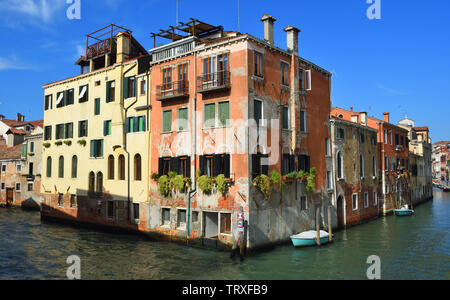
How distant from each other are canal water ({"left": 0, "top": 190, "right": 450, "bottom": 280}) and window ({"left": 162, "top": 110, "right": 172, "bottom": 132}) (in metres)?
7.31

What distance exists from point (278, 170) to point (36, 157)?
33.2 meters

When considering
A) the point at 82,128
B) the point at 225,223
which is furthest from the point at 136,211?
the point at 82,128

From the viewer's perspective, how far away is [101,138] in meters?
28.5

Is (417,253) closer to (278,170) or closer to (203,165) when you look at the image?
(278,170)

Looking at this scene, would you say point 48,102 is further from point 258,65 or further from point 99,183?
point 258,65

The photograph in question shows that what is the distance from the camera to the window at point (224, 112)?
2044 centimetres

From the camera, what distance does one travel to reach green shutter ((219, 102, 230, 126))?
2046cm

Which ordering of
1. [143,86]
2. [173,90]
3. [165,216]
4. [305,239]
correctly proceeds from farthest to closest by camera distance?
[143,86] → [165,216] → [173,90] → [305,239]

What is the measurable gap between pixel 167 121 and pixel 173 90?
2.12 meters

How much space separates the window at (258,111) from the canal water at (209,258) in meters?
7.43

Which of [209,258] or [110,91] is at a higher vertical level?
[110,91]

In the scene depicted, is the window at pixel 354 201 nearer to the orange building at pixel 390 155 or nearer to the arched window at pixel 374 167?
the arched window at pixel 374 167

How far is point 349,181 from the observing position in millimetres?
30531

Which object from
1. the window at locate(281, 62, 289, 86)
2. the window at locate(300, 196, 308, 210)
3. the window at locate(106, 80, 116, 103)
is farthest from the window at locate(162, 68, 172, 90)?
the window at locate(300, 196, 308, 210)
